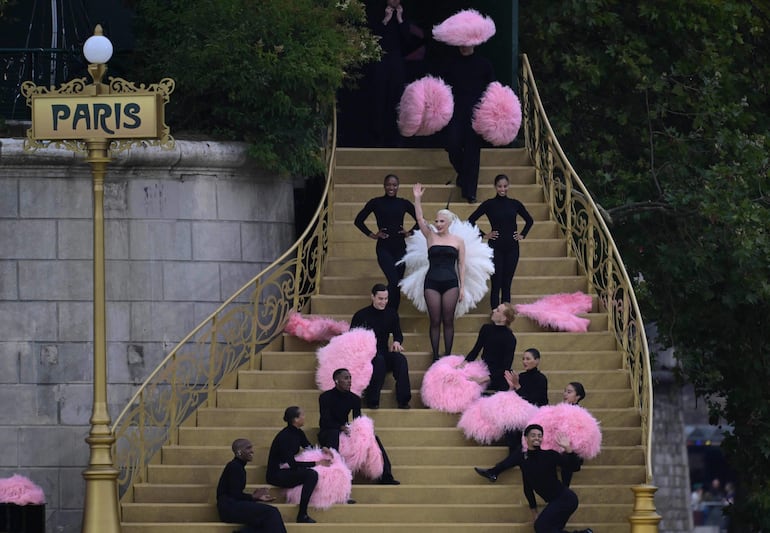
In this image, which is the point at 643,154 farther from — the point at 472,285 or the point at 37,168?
the point at 37,168

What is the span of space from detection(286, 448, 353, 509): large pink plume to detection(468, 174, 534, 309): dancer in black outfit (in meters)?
3.24

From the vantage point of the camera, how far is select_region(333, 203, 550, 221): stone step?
79.8ft

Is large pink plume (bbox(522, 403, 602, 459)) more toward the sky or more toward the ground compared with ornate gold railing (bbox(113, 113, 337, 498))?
more toward the ground

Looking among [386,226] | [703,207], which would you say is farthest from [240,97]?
[703,207]

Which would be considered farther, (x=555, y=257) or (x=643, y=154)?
(x=643, y=154)

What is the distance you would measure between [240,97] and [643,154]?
681 cm

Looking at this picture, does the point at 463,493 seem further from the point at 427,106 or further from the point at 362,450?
the point at 427,106

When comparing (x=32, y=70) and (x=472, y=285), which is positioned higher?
(x=32, y=70)

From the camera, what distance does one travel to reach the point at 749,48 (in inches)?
1121

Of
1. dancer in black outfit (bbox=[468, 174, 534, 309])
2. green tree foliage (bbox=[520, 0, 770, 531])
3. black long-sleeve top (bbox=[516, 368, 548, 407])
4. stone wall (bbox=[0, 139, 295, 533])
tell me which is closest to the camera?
black long-sleeve top (bbox=[516, 368, 548, 407])


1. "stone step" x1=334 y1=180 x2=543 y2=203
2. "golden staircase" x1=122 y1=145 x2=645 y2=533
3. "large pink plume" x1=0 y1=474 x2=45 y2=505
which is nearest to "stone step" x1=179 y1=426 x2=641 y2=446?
"golden staircase" x1=122 y1=145 x2=645 y2=533

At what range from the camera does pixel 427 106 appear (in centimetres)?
2522

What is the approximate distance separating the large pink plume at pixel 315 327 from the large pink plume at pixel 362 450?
186cm

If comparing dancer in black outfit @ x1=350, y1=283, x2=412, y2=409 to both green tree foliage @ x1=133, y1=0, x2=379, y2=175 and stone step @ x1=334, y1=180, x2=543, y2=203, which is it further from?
stone step @ x1=334, y1=180, x2=543, y2=203
